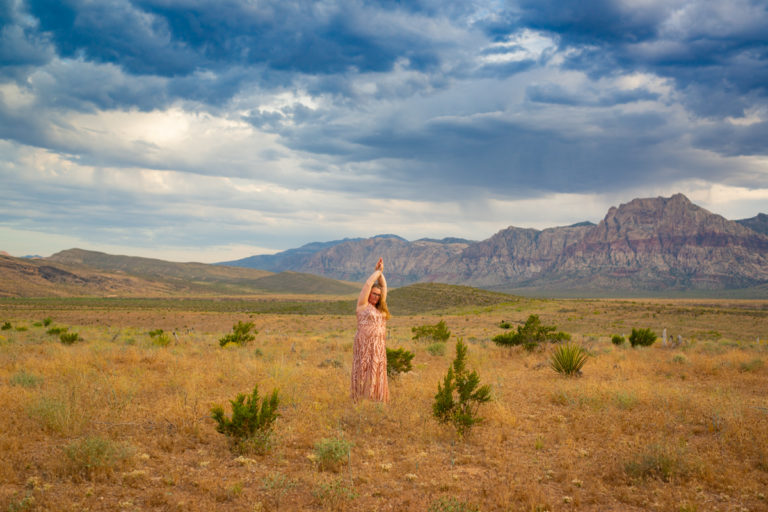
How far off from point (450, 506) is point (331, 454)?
1.99 meters

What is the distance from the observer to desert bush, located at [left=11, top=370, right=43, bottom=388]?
28.7 ft

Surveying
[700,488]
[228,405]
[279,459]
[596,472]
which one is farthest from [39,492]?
[700,488]

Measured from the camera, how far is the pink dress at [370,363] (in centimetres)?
871

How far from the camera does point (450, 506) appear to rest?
15.4 feet

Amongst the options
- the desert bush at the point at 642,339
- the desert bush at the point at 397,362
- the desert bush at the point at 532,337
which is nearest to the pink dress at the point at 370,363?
the desert bush at the point at 397,362

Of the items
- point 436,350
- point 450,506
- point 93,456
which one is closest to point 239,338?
point 436,350

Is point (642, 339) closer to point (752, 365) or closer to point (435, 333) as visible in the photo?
point (752, 365)

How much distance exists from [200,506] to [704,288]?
199 m

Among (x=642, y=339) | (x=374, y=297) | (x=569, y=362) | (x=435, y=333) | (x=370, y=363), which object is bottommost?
(x=435, y=333)

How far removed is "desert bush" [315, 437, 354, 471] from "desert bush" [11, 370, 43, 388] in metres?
6.70

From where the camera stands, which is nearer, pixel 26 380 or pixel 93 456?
pixel 93 456

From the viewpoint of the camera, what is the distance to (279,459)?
6074 mm

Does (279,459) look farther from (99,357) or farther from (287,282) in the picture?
(287,282)

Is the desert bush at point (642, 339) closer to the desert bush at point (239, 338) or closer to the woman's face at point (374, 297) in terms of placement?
the woman's face at point (374, 297)
